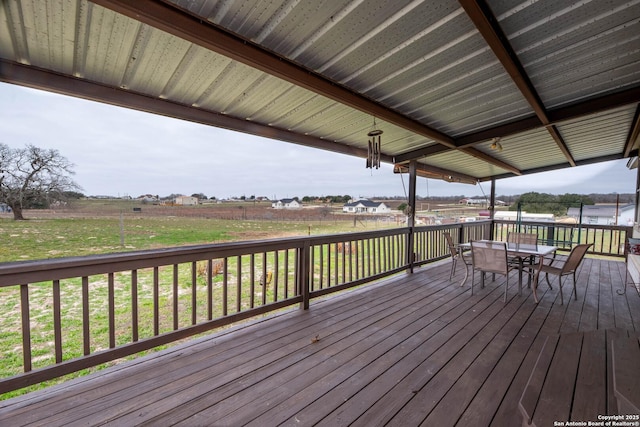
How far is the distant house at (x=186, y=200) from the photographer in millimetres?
2477

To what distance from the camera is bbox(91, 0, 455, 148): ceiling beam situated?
1.60 metres

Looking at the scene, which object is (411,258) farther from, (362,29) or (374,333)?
(362,29)

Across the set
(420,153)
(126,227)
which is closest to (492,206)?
(420,153)

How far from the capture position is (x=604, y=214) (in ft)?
24.0

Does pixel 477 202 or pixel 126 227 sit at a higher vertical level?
pixel 477 202

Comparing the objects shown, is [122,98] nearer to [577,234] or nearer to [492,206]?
[492,206]

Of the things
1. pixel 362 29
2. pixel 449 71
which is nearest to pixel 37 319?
pixel 362 29

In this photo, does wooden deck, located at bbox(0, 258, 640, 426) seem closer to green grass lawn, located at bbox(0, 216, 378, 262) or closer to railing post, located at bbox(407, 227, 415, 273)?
green grass lawn, located at bbox(0, 216, 378, 262)

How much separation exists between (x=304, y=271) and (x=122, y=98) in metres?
2.58

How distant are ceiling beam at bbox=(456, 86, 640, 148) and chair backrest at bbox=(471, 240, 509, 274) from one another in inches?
82.4

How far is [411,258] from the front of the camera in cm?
526

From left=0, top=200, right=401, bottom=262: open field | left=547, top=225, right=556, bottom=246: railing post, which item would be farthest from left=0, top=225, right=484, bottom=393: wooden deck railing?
left=547, top=225, right=556, bottom=246: railing post

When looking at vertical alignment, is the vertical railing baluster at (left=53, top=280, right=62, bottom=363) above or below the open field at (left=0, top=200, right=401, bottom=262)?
below

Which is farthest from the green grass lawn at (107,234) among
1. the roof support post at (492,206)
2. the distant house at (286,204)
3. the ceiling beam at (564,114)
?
the roof support post at (492,206)
